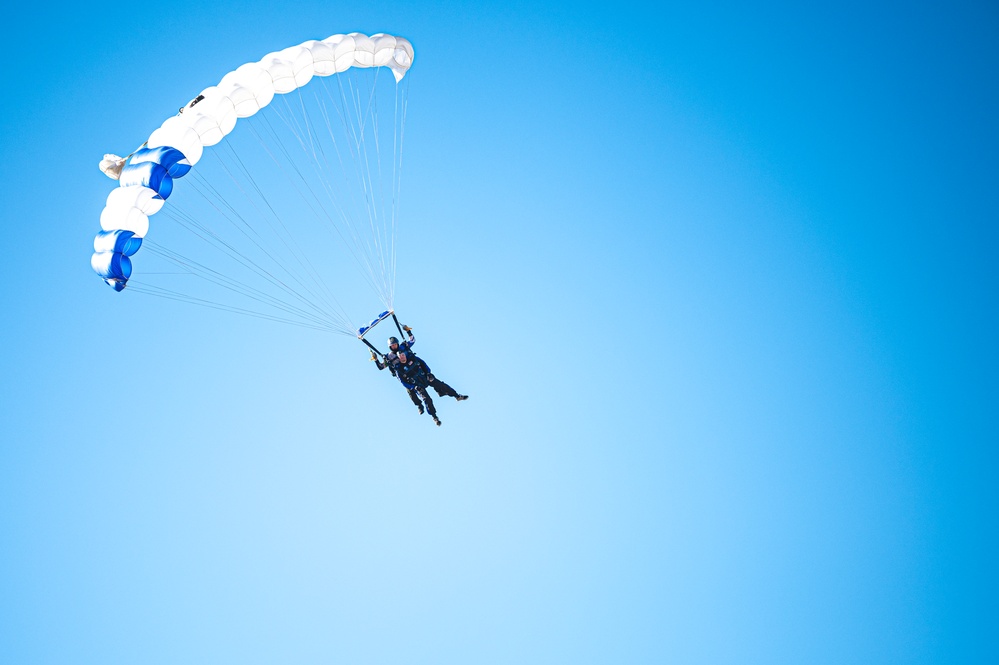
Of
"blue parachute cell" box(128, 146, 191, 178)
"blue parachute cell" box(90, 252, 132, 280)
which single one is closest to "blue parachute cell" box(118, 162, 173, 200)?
"blue parachute cell" box(128, 146, 191, 178)

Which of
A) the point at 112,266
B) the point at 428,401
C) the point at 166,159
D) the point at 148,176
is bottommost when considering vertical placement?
the point at 428,401

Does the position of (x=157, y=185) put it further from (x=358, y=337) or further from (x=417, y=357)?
(x=417, y=357)

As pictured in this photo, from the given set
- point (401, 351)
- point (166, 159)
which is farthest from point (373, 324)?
point (166, 159)

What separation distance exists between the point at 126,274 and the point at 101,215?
3.40 feet

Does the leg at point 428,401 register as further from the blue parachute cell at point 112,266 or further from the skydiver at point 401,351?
the blue parachute cell at point 112,266

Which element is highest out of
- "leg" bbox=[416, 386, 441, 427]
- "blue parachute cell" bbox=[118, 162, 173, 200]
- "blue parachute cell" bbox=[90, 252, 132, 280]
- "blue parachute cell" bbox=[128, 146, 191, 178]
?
"blue parachute cell" bbox=[128, 146, 191, 178]

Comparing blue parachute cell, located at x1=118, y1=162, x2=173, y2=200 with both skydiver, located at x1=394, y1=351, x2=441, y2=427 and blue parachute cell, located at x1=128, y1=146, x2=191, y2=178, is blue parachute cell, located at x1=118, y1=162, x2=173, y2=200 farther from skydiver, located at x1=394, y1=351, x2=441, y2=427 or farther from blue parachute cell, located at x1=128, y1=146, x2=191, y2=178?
skydiver, located at x1=394, y1=351, x2=441, y2=427

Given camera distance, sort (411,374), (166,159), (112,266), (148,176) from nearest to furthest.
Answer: (148,176), (166,159), (112,266), (411,374)

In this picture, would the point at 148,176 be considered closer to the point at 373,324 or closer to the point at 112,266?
the point at 112,266

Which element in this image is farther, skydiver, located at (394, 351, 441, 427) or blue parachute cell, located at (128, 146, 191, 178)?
skydiver, located at (394, 351, 441, 427)

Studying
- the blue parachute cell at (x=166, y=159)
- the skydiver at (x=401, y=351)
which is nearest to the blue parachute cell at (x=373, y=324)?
the skydiver at (x=401, y=351)

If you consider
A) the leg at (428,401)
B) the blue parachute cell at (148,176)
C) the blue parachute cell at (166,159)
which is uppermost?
the blue parachute cell at (166,159)

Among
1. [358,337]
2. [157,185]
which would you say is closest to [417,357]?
[358,337]

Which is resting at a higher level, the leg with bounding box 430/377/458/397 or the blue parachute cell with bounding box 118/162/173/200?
the blue parachute cell with bounding box 118/162/173/200
